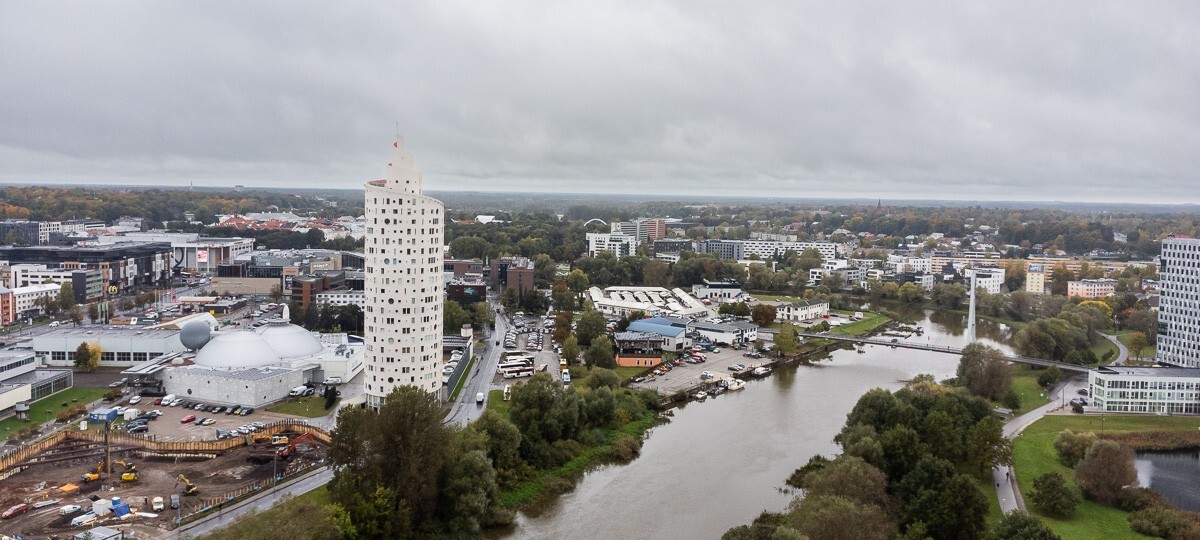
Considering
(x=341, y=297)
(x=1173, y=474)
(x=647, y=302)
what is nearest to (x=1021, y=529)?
(x=1173, y=474)

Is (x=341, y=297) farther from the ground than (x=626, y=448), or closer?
farther from the ground

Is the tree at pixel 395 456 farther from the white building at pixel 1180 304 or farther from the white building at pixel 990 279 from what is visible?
the white building at pixel 990 279

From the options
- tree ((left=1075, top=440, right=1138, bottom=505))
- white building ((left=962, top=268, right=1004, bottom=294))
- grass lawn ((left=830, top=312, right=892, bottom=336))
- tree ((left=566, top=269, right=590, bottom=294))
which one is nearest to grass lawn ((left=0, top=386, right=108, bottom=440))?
tree ((left=1075, top=440, right=1138, bottom=505))

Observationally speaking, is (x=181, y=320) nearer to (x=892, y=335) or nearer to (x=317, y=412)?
(x=317, y=412)

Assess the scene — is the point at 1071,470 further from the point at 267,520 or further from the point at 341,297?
the point at 341,297

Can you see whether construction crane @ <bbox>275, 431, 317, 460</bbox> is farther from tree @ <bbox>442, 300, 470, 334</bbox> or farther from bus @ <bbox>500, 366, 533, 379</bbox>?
tree @ <bbox>442, 300, 470, 334</bbox>

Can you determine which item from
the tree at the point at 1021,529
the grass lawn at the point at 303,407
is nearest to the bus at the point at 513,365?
the grass lawn at the point at 303,407
